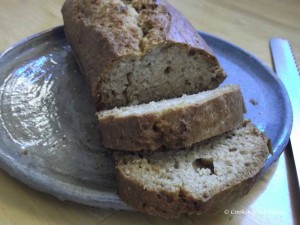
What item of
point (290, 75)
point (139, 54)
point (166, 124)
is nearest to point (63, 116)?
point (139, 54)

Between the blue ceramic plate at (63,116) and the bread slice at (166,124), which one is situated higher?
the bread slice at (166,124)

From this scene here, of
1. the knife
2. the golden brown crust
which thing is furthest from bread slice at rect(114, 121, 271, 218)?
the knife

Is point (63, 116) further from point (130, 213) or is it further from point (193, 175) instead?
point (193, 175)

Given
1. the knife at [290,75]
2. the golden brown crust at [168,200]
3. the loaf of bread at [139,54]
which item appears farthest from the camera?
the knife at [290,75]

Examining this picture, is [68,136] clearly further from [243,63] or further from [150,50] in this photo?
[243,63]

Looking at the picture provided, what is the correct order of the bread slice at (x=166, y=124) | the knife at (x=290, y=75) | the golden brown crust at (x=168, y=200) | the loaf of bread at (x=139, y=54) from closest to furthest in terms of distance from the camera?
the golden brown crust at (x=168, y=200), the bread slice at (x=166, y=124), the loaf of bread at (x=139, y=54), the knife at (x=290, y=75)

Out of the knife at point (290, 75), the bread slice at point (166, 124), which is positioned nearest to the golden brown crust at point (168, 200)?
the bread slice at point (166, 124)

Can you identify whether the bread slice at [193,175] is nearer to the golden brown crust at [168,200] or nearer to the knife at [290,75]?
the golden brown crust at [168,200]
